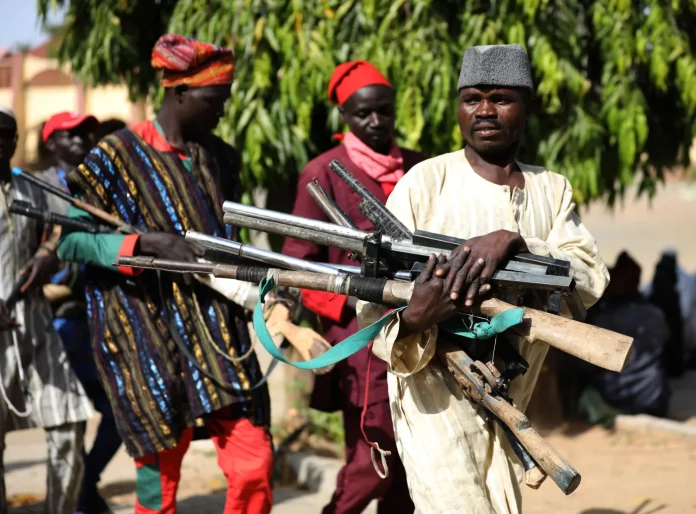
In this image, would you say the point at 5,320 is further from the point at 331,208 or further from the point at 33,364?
the point at 331,208

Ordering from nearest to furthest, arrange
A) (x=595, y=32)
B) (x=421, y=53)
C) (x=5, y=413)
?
1. (x=5, y=413)
2. (x=421, y=53)
3. (x=595, y=32)

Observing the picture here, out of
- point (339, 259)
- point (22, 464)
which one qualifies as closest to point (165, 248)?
point (339, 259)

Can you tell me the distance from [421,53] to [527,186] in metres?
2.60

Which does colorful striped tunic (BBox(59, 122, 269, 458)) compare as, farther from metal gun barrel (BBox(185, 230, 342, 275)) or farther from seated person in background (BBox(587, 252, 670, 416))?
seated person in background (BBox(587, 252, 670, 416))

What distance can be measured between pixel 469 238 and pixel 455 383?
48 cm

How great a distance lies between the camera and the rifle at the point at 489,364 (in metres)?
2.68

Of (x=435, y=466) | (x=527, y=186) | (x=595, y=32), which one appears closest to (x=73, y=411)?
(x=435, y=466)

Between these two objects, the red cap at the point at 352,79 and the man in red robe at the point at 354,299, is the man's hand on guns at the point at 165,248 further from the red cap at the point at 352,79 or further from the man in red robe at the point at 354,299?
the red cap at the point at 352,79

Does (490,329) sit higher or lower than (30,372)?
higher

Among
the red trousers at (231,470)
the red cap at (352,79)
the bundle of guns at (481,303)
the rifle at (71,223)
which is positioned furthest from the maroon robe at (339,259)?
the bundle of guns at (481,303)

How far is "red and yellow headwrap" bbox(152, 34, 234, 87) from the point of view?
162 inches

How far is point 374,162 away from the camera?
172 inches

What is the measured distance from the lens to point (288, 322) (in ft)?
13.6

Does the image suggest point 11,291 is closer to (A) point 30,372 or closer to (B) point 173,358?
(A) point 30,372
